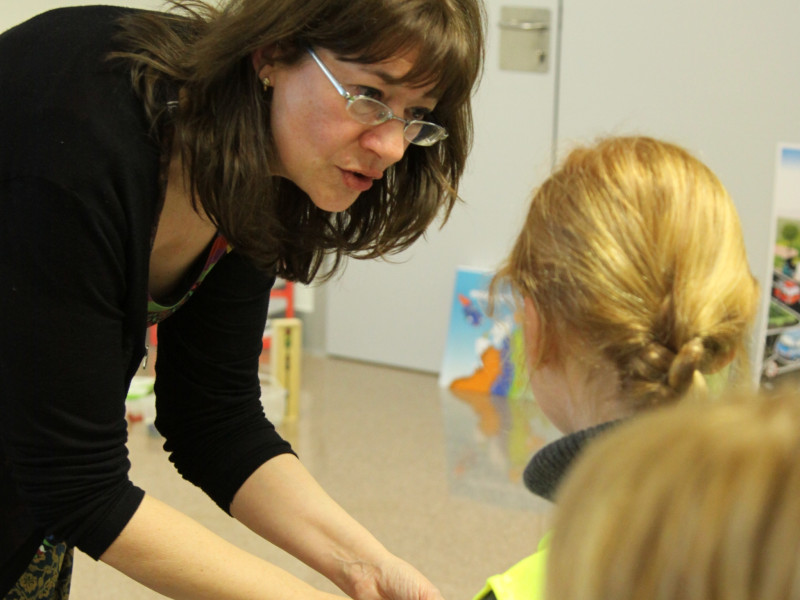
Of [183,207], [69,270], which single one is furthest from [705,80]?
[69,270]

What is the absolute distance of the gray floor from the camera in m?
2.37

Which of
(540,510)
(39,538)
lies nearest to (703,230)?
(39,538)

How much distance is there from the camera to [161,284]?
117 centimetres

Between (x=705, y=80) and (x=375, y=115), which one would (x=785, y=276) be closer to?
(x=705, y=80)

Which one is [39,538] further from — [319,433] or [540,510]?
[319,433]

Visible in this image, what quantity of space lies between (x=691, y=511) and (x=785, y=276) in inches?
112

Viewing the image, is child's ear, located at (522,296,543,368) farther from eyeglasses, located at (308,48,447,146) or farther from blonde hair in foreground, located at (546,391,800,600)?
blonde hair in foreground, located at (546,391,800,600)

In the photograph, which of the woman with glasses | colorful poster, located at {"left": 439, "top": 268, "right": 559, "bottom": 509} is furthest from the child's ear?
colorful poster, located at {"left": 439, "top": 268, "right": 559, "bottom": 509}

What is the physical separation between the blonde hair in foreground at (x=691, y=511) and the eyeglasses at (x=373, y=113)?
24.7 inches

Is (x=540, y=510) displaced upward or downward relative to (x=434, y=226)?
downward

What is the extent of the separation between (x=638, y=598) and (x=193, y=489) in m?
2.41

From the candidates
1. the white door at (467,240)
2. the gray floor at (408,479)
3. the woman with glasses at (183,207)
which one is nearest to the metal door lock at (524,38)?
the white door at (467,240)

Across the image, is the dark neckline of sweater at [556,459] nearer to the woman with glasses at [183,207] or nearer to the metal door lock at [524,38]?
the woman with glasses at [183,207]

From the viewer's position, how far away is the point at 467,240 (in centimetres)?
372
